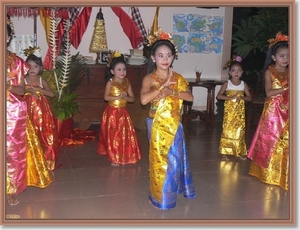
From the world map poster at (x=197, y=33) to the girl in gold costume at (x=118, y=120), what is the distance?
3.09 meters

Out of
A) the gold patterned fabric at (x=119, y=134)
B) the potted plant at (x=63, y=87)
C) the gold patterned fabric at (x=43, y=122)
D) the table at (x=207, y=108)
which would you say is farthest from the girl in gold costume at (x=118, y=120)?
the table at (x=207, y=108)

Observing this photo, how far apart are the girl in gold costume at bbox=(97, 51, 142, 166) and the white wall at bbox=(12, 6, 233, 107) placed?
105 inches

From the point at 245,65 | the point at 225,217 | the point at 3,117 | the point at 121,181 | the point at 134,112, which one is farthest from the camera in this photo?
the point at 245,65

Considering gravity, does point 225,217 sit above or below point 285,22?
below

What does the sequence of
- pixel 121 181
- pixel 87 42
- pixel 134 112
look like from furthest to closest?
1. pixel 87 42
2. pixel 134 112
3. pixel 121 181

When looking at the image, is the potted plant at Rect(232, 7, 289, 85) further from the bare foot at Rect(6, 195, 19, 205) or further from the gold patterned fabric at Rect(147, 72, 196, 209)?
the bare foot at Rect(6, 195, 19, 205)

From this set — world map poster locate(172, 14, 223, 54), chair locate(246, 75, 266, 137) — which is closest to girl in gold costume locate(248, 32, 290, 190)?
chair locate(246, 75, 266, 137)

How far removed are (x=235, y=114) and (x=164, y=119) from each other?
78.3 inches

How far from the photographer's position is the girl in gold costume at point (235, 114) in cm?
530

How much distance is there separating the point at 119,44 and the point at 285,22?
3.01m

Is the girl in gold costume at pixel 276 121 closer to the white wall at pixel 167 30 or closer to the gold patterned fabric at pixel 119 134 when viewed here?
the gold patterned fabric at pixel 119 134

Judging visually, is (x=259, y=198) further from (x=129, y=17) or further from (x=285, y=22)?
(x=129, y=17)

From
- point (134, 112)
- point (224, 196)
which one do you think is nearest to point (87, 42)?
point (134, 112)

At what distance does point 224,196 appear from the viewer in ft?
13.2
